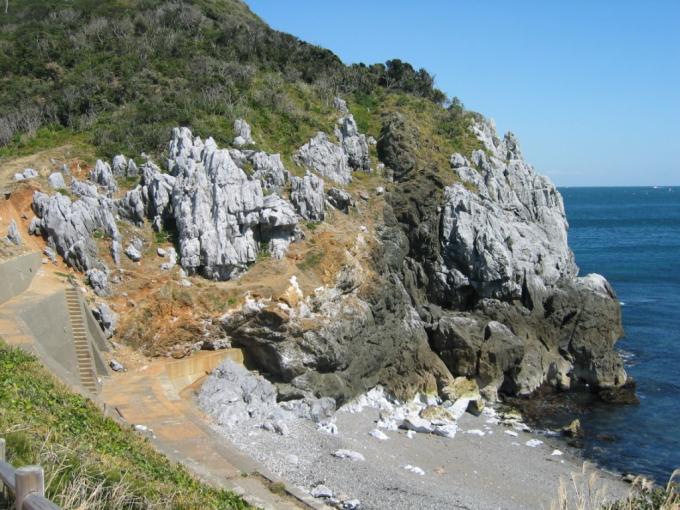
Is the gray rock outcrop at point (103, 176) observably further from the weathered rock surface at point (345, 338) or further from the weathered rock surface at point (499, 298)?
the weathered rock surface at point (499, 298)

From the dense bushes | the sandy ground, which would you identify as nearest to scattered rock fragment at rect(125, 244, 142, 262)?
the dense bushes

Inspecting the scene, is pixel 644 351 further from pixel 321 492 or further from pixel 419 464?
pixel 321 492

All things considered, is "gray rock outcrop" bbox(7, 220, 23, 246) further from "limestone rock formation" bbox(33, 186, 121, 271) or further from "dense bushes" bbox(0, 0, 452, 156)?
"dense bushes" bbox(0, 0, 452, 156)

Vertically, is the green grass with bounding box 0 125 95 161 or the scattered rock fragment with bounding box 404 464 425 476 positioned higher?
the green grass with bounding box 0 125 95 161

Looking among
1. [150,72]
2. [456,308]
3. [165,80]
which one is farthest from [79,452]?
[150,72]

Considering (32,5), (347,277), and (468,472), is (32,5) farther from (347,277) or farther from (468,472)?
(468,472)

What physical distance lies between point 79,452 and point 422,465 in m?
16.1

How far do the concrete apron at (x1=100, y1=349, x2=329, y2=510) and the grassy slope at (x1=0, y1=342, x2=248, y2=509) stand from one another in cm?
292

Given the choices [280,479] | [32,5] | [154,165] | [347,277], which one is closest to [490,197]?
[347,277]

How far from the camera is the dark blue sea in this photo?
1040 inches

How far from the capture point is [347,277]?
29.4 meters

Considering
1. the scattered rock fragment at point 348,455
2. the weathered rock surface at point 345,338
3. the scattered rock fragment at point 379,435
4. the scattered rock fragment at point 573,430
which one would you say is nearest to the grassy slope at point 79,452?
the scattered rock fragment at point 348,455

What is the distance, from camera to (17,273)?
936 inches

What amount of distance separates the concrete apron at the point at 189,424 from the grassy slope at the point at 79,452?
2917 mm
